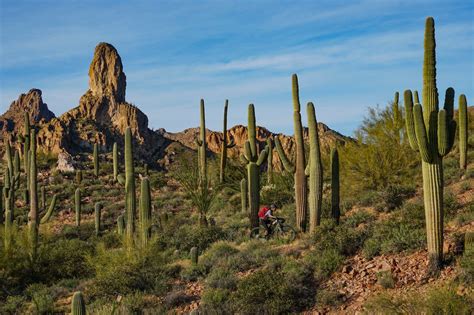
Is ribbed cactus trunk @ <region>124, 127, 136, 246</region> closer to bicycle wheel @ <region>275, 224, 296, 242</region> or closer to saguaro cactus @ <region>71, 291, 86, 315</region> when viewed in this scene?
bicycle wheel @ <region>275, 224, 296, 242</region>

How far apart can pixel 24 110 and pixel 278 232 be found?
85813 mm

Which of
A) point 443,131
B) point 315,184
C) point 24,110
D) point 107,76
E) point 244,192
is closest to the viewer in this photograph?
point 443,131

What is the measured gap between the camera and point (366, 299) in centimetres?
1211

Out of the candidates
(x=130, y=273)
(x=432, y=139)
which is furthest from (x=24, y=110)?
(x=432, y=139)

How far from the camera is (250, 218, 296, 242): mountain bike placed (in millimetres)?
16938

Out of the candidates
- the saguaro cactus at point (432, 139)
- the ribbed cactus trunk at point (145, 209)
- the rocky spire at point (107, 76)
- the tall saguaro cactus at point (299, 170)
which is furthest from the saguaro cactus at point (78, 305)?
the rocky spire at point (107, 76)

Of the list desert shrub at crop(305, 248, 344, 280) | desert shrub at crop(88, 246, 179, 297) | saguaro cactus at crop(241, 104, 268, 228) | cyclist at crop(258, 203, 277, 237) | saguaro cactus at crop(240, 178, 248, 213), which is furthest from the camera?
saguaro cactus at crop(240, 178, 248, 213)

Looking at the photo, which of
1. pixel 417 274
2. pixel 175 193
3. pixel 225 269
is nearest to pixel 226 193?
pixel 175 193

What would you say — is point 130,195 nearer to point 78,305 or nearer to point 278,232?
point 278,232

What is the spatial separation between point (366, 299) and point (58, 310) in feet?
26.0

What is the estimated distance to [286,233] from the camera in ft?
57.5

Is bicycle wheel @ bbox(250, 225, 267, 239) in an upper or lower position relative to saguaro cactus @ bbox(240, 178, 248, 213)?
lower

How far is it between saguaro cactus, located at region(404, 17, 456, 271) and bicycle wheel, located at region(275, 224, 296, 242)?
5.14m

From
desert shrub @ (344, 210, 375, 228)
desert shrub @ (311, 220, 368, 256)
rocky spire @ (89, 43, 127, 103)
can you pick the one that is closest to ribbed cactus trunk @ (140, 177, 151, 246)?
desert shrub @ (311, 220, 368, 256)
